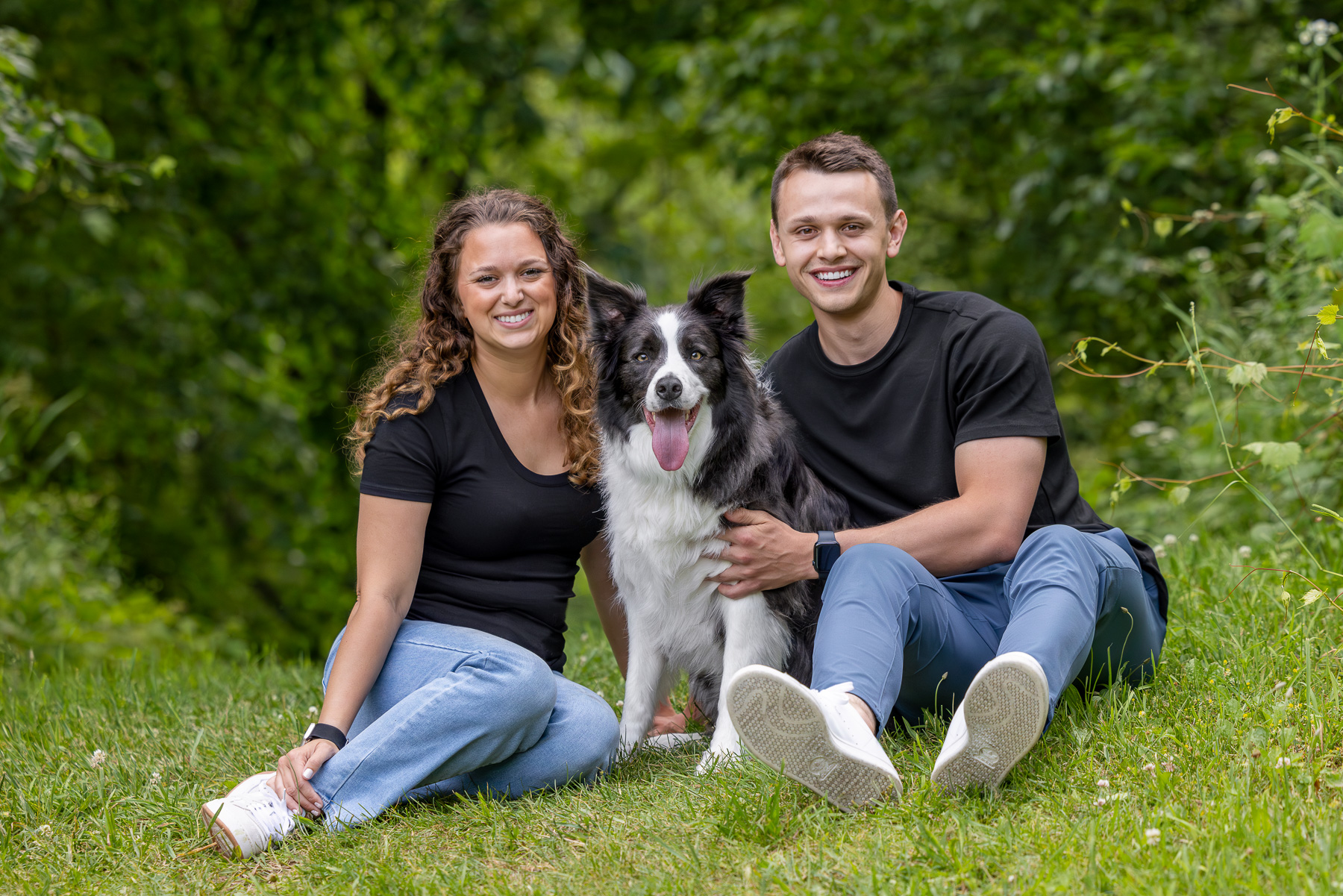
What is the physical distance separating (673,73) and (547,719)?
517cm

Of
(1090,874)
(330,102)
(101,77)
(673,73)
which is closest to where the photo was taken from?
(1090,874)

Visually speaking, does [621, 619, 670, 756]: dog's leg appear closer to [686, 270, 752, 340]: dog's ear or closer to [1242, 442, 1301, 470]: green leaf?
[686, 270, 752, 340]: dog's ear

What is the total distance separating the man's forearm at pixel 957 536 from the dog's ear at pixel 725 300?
30.6 inches

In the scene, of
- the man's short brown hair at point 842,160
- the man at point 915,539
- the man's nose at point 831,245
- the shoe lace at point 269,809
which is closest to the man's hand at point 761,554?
the man at point 915,539

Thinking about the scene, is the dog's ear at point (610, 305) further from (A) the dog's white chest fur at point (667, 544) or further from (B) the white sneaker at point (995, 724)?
(B) the white sneaker at point (995, 724)

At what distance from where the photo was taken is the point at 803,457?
3271 mm

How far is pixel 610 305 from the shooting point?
3.14 metres

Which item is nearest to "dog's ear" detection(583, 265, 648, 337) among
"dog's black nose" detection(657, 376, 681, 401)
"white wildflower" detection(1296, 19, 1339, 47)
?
"dog's black nose" detection(657, 376, 681, 401)

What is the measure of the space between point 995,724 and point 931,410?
106 cm

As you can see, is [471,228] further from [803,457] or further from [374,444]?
[803,457]

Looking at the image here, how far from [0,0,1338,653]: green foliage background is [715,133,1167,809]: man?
2.59 metres

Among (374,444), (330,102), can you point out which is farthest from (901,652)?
(330,102)

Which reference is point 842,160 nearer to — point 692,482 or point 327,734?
point 692,482

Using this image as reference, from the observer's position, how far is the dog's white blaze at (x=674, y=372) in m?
2.96
